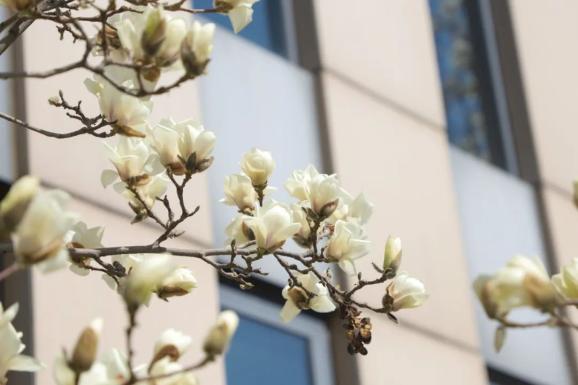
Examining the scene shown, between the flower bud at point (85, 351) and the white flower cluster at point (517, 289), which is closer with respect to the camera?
Answer: the white flower cluster at point (517, 289)

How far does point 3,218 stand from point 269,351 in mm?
4532

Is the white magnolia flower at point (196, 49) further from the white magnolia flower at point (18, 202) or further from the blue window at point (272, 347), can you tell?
the blue window at point (272, 347)

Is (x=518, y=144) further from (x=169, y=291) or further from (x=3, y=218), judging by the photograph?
A: (x=3, y=218)

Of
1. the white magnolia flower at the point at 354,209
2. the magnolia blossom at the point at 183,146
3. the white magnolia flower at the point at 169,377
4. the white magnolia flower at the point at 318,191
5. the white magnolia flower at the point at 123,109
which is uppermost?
the white magnolia flower at the point at 123,109

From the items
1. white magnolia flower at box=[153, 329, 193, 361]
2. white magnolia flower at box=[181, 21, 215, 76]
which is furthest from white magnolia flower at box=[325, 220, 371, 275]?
white magnolia flower at box=[153, 329, 193, 361]

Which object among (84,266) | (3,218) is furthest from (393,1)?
(3,218)

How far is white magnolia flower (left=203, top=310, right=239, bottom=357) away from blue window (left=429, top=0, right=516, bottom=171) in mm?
6444

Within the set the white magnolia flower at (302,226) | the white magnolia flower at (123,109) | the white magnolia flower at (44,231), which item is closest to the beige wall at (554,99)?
the white magnolia flower at (302,226)

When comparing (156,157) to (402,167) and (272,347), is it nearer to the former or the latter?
(272,347)

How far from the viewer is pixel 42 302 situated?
537 centimetres

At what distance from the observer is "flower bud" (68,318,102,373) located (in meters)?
2.07

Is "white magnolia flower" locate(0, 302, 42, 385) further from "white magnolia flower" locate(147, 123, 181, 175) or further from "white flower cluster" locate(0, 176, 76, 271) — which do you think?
"white magnolia flower" locate(147, 123, 181, 175)

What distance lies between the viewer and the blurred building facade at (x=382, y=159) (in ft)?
18.7

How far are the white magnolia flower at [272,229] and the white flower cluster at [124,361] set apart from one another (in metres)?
0.52
